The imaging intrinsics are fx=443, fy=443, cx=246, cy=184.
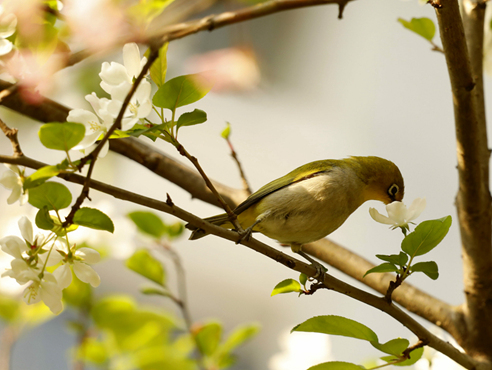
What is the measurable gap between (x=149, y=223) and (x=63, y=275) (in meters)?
1.00

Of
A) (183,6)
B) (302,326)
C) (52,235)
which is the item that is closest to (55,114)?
(52,235)

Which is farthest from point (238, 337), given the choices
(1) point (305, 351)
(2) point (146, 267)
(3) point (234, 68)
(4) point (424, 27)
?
(3) point (234, 68)

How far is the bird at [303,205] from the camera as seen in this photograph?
6.29 feet

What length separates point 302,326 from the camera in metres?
1.13

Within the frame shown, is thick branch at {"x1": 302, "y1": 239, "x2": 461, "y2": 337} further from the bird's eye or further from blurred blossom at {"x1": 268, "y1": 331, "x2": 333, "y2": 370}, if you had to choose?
the bird's eye

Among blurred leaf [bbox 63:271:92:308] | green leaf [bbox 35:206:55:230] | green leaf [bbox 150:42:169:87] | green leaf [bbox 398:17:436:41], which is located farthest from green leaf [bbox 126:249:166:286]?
green leaf [bbox 398:17:436:41]

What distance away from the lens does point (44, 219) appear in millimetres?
1003

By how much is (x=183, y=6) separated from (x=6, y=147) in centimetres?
280

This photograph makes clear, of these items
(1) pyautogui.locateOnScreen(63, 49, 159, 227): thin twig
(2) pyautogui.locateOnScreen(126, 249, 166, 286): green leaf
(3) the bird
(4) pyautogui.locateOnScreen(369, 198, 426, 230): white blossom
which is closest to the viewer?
(1) pyautogui.locateOnScreen(63, 49, 159, 227): thin twig

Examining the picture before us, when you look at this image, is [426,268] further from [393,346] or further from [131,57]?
[131,57]

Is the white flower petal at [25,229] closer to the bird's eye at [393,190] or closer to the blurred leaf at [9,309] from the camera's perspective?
the blurred leaf at [9,309]

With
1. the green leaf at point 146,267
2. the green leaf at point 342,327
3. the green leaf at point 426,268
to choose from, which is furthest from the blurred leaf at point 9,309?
the green leaf at point 426,268

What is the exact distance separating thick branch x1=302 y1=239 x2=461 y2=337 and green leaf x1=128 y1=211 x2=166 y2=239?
0.76 metres

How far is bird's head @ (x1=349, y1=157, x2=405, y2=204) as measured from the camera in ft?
7.66
